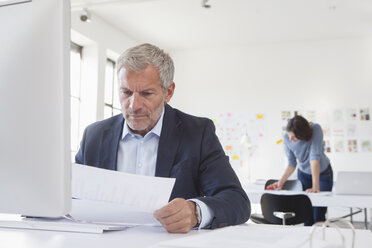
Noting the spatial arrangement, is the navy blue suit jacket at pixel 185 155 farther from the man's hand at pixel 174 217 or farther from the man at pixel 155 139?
the man's hand at pixel 174 217

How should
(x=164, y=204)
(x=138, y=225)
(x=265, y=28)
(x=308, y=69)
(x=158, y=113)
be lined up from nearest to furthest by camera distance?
1. (x=164, y=204)
2. (x=138, y=225)
3. (x=158, y=113)
4. (x=265, y=28)
5. (x=308, y=69)

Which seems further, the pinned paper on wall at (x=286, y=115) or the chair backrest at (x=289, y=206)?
the pinned paper on wall at (x=286, y=115)

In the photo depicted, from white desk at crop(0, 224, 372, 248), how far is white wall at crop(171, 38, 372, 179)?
6409 mm

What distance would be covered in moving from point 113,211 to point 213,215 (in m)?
0.27

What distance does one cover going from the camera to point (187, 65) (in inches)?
315

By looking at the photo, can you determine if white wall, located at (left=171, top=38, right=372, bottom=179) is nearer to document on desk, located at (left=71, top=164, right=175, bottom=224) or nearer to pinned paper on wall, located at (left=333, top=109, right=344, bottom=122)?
pinned paper on wall, located at (left=333, top=109, right=344, bottom=122)

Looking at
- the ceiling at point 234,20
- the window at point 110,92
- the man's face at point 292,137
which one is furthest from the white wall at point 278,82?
the man's face at point 292,137

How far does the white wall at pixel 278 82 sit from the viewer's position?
701 cm

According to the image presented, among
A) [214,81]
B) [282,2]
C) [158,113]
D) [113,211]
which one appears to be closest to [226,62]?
[214,81]

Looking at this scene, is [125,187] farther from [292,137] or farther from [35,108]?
[292,137]

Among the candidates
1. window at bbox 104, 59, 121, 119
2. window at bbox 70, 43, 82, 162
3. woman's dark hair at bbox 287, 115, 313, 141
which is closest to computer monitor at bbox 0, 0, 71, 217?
woman's dark hair at bbox 287, 115, 313, 141

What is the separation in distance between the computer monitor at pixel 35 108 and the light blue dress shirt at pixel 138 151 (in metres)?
0.81

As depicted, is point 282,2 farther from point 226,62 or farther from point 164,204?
point 164,204

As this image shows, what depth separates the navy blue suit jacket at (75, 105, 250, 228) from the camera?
1.37 m
